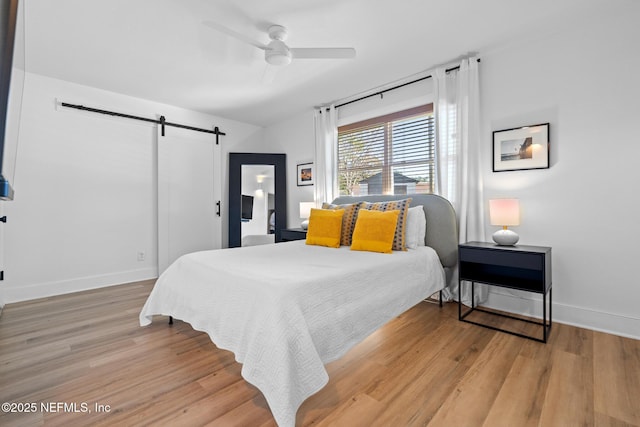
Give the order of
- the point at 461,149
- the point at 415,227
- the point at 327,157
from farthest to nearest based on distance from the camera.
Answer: the point at 327,157, the point at 461,149, the point at 415,227

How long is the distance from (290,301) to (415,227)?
179 cm

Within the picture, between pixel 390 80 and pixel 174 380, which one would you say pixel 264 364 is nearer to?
pixel 174 380

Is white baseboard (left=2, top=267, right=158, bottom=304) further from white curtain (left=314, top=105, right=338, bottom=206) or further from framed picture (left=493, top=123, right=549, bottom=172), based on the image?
framed picture (left=493, top=123, right=549, bottom=172)

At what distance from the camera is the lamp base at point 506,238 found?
8.18 feet

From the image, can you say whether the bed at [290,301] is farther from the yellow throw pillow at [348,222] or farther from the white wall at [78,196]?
the white wall at [78,196]

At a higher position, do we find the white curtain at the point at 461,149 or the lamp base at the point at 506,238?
the white curtain at the point at 461,149

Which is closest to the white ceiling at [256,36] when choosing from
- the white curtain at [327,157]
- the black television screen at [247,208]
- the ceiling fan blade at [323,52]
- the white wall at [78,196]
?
the ceiling fan blade at [323,52]

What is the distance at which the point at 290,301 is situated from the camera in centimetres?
150

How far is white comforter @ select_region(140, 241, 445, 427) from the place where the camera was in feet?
4.57

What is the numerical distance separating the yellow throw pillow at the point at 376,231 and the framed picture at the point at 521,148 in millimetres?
1153

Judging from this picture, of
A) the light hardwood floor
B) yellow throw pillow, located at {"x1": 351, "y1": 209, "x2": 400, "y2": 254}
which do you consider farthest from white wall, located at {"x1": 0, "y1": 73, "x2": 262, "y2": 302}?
yellow throw pillow, located at {"x1": 351, "y1": 209, "x2": 400, "y2": 254}

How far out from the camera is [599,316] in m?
2.37

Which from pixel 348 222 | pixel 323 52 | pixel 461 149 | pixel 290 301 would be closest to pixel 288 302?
pixel 290 301

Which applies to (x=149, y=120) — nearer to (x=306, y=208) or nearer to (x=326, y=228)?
(x=306, y=208)
